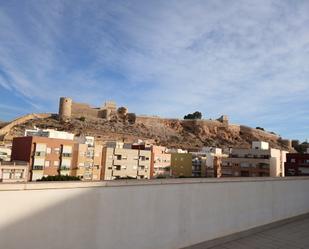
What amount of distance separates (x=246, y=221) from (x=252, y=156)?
40764mm

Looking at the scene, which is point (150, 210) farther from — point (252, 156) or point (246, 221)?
point (252, 156)

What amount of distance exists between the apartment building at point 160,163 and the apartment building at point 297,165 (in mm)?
16647

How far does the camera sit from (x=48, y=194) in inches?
135

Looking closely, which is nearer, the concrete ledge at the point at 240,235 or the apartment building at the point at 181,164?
the concrete ledge at the point at 240,235

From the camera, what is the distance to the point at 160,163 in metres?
47.1

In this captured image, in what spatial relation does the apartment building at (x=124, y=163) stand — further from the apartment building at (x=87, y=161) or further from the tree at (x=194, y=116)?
the tree at (x=194, y=116)

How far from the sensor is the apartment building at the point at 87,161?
121 feet

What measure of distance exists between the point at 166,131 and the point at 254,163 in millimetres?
42663

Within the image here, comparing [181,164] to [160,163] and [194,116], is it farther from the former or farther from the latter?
[194,116]

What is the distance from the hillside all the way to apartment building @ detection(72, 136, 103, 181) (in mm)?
21551

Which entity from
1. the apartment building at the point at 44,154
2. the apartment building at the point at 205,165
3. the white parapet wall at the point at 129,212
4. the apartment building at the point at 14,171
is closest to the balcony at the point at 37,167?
the apartment building at the point at 44,154

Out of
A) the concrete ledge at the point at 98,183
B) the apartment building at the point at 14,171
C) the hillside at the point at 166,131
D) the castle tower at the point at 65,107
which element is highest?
the castle tower at the point at 65,107

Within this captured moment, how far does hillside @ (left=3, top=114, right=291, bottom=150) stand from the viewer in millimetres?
66625

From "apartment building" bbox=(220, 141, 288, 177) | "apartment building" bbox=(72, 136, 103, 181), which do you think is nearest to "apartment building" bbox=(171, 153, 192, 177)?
"apartment building" bbox=(220, 141, 288, 177)
